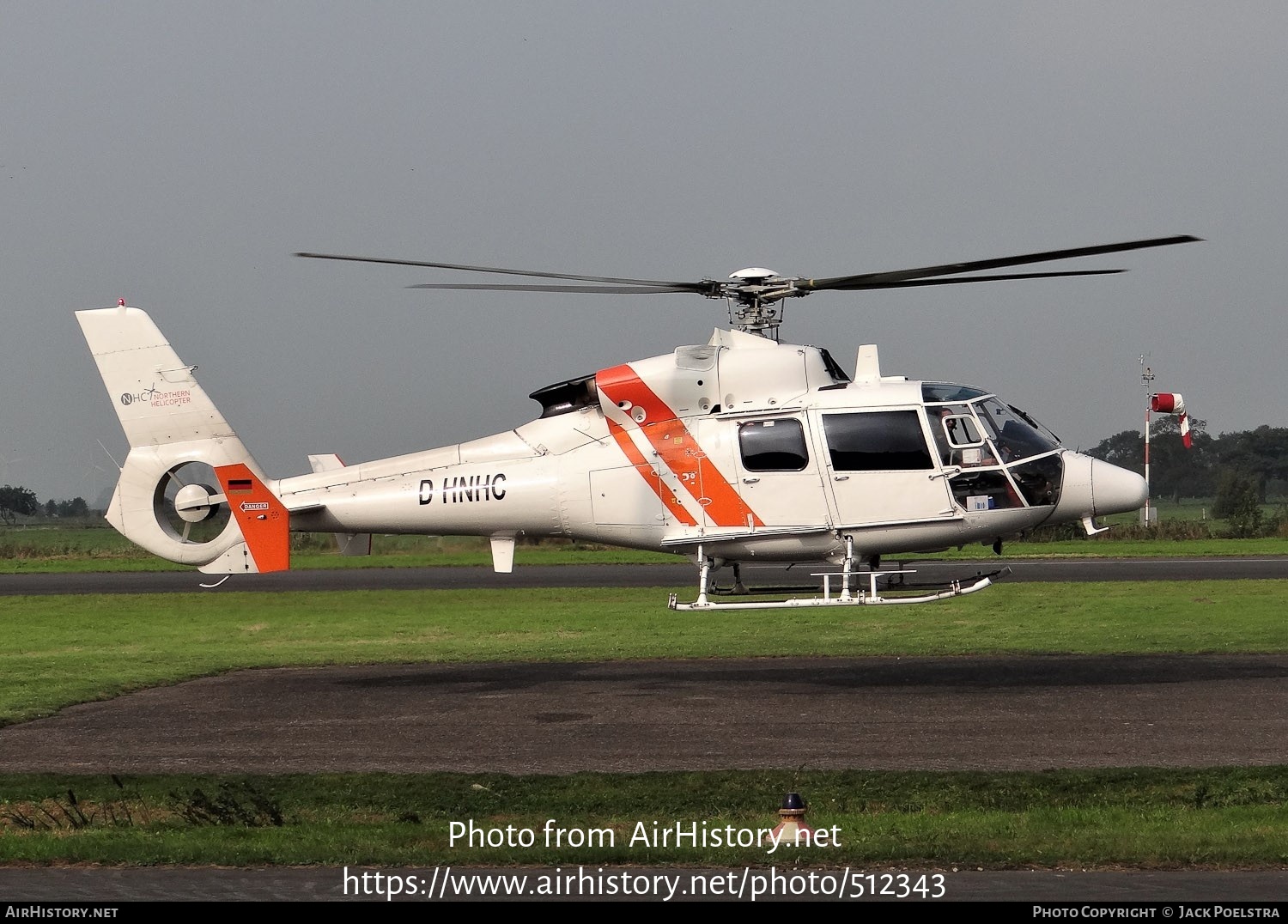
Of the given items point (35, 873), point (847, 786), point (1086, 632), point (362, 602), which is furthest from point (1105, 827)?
point (362, 602)

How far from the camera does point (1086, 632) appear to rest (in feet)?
81.5

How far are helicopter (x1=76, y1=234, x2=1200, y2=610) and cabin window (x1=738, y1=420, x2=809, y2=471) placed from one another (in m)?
0.02

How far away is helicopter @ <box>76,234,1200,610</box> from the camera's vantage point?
18.2 m

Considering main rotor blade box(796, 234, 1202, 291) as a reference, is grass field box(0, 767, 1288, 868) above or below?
below

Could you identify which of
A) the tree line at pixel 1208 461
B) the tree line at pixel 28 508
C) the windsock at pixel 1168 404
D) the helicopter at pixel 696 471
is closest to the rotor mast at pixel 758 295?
the helicopter at pixel 696 471

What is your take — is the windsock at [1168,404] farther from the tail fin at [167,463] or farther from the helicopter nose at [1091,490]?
the tail fin at [167,463]

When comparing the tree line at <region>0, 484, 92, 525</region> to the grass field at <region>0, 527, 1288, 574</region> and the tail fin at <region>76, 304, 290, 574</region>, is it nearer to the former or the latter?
the grass field at <region>0, 527, 1288, 574</region>

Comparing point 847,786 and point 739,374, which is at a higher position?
point 739,374

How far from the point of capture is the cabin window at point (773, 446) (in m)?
18.3

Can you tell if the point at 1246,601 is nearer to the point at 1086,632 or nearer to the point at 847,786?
the point at 1086,632

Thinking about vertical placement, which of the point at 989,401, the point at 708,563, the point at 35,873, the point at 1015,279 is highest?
the point at 1015,279

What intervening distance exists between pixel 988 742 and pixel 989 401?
5.36m

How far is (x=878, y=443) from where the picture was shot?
18.2m

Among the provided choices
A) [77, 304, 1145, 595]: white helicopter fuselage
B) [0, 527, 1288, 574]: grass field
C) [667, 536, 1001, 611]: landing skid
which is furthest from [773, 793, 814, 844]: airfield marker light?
[0, 527, 1288, 574]: grass field
